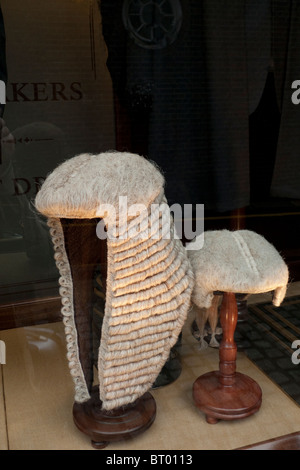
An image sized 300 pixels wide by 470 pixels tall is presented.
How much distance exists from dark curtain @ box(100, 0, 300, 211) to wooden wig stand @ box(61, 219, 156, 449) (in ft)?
1.47

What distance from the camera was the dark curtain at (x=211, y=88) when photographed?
4.46 feet

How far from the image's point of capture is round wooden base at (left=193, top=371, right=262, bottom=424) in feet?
3.66

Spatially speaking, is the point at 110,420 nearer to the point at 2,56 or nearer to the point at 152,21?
the point at 2,56

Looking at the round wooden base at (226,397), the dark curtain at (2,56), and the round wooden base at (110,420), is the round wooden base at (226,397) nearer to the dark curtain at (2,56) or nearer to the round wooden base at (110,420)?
the round wooden base at (110,420)

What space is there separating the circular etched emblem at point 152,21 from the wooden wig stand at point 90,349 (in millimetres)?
613

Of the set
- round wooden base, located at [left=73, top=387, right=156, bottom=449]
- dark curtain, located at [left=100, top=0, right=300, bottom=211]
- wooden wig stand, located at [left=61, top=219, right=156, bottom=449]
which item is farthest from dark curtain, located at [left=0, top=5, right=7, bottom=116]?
round wooden base, located at [left=73, top=387, right=156, bottom=449]

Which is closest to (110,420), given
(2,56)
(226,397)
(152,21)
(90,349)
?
(90,349)

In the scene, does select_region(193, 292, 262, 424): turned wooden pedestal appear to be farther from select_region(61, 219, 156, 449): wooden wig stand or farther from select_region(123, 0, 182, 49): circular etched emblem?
select_region(123, 0, 182, 49): circular etched emblem

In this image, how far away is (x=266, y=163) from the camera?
1.57 meters

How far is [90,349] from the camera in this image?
1.14 meters

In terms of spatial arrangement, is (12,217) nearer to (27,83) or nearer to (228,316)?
(27,83)
